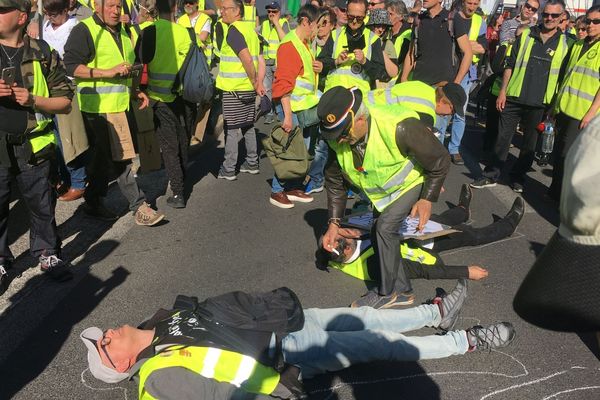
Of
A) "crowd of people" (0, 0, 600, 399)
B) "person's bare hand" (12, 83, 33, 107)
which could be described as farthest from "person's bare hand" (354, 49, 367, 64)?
"person's bare hand" (12, 83, 33, 107)

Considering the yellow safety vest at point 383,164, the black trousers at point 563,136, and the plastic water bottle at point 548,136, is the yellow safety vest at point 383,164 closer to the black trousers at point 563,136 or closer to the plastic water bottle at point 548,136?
the black trousers at point 563,136

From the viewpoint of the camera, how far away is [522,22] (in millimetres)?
9648

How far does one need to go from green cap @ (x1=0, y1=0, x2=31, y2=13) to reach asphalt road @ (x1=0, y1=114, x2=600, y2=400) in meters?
1.91

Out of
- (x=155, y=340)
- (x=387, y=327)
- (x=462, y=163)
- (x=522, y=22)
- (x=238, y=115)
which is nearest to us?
(x=155, y=340)

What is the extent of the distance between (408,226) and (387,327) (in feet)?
3.16

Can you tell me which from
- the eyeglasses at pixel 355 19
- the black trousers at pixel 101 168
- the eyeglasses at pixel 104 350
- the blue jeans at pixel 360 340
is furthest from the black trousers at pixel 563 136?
the eyeglasses at pixel 104 350

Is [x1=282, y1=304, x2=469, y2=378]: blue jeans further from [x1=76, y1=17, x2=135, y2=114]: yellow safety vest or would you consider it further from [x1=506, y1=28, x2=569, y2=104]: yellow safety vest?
[x1=506, y1=28, x2=569, y2=104]: yellow safety vest

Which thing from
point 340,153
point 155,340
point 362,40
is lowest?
point 155,340

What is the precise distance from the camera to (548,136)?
6.25m

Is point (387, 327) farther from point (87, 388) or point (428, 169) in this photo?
point (87, 388)

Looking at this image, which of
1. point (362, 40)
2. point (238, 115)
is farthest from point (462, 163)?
point (238, 115)

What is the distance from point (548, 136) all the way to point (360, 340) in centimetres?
438

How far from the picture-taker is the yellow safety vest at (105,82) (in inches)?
173

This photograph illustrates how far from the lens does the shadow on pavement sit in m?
3.02
